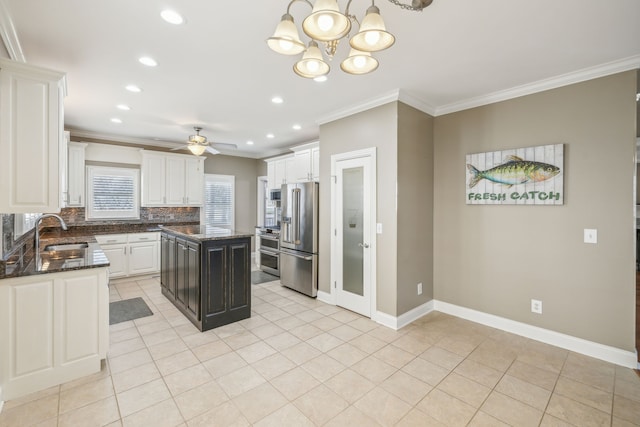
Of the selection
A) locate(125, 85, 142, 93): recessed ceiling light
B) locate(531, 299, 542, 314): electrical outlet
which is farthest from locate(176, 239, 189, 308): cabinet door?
locate(531, 299, 542, 314): electrical outlet

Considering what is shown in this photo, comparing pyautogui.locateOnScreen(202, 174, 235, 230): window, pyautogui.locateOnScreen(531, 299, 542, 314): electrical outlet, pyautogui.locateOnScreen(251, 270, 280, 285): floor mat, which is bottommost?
pyautogui.locateOnScreen(251, 270, 280, 285): floor mat

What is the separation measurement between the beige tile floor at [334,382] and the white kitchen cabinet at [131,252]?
2330 mm

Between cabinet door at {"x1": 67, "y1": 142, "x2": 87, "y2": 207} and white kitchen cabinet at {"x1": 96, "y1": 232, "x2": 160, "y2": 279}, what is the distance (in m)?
0.80

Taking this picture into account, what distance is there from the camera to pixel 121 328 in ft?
11.4

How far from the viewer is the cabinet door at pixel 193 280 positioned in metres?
3.42

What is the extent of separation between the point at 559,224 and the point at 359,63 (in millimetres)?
2776

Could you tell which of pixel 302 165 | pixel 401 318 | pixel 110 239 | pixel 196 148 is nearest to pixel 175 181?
pixel 110 239

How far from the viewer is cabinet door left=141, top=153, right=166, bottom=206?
5859 millimetres

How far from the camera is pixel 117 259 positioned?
5434 millimetres

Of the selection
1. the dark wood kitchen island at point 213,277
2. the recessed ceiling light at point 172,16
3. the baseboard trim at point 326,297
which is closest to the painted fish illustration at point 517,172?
the baseboard trim at point 326,297

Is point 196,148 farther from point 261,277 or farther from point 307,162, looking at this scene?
point 261,277

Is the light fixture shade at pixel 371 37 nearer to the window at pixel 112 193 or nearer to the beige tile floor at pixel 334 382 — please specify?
the beige tile floor at pixel 334 382

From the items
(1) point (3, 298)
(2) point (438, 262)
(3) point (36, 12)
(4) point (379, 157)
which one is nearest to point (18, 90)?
(3) point (36, 12)

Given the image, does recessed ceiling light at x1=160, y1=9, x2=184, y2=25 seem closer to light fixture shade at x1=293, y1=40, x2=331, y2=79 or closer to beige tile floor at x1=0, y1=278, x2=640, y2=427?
light fixture shade at x1=293, y1=40, x2=331, y2=79
